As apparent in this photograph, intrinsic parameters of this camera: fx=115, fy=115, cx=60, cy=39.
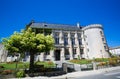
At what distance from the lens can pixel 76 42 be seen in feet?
139

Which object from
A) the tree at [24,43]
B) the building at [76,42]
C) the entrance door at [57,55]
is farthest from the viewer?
the entrance door at [57,55]

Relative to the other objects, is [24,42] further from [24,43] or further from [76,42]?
[76,42]

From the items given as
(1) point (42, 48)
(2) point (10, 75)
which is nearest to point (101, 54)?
(1) point (42, 48)

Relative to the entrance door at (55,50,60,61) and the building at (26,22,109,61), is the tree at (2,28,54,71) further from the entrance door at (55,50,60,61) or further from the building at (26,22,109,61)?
the entrance door at (55,50,60,61)

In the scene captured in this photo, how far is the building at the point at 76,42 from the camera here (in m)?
38.5

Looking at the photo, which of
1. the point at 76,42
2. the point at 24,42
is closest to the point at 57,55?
the point at 76,42

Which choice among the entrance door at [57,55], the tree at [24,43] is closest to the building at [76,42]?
the entrance door at [57,55]

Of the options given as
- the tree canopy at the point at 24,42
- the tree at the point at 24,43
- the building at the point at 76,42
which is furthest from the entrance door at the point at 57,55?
the tree canopy at the point at 24,42

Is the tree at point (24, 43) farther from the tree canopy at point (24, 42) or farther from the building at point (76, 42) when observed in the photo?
the building at point (76, 42)

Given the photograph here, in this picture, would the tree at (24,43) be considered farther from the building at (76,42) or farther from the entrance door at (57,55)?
the entrance door at (57,55)

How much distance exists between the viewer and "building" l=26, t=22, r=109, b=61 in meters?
38.5

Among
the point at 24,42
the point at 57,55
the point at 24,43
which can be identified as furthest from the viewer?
the point at 57,55

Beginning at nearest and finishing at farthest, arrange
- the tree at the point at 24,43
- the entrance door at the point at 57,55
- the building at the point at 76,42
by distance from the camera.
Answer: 1. the tree at the point at 24,43
2. the building at the point at 76,42
3. the entrance door at the point at 57,55

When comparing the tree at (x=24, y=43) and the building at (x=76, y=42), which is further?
the building at (x=76, y=42)
